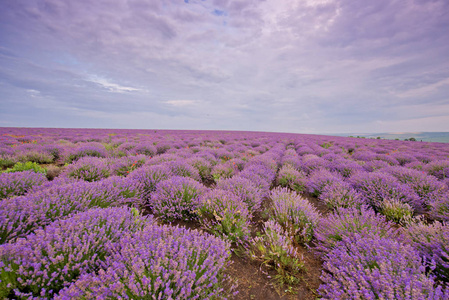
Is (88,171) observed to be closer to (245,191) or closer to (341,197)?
(245,191)

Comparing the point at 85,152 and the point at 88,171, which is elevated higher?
the point at 85,152

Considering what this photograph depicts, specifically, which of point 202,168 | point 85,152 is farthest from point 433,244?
point 85,152

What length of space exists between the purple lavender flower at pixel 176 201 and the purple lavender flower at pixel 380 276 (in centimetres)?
209

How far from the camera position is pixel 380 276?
4.98ft

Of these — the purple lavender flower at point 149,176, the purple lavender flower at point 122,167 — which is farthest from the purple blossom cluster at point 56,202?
the purple lavender flower at point 122,167

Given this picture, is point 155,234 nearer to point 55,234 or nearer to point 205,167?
point 55,234

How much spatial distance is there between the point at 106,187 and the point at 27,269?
1841mm

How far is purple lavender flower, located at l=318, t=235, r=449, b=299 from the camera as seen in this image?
4.68 ft

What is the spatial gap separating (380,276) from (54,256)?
273 cm

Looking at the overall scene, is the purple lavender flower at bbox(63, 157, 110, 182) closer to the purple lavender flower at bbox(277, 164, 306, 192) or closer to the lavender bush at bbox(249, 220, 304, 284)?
the lavender bush at bbox(249, 220, 304, 284)

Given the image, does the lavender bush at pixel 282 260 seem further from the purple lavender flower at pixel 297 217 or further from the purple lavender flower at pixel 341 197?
the purple lavender flower at pixel 341 197

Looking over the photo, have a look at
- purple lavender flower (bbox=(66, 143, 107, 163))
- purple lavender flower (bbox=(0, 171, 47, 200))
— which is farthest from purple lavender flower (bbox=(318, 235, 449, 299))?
purple lavender flower (bbox=(66, 143, 107, 163))

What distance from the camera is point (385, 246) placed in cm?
201

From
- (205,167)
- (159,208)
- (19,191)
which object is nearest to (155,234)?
(159,208)
